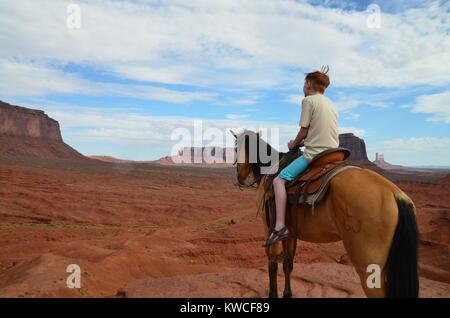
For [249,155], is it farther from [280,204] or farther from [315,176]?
[315,176]

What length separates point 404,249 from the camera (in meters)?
3.58

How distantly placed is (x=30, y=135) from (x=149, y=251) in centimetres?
10874

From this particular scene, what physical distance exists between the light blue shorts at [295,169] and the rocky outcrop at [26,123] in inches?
4285

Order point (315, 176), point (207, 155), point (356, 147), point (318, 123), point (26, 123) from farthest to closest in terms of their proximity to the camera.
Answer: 1. point (356, 147)
2. point (26, 123)
3. point (207, 155)
4. point (318, 123)
5. point (315, 176)

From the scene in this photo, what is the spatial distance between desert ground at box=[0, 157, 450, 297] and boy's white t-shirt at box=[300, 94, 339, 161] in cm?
242

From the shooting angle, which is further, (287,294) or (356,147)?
(356,147)

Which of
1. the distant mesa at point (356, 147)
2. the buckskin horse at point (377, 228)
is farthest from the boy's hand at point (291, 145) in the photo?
the distant mesa at point (356, 147)

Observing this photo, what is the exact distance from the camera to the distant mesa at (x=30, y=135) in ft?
307

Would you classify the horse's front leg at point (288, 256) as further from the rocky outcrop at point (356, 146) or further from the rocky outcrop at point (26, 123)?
the rocky outcrop at point (356, 146)

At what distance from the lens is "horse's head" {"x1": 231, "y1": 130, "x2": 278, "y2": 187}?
5.93 meters

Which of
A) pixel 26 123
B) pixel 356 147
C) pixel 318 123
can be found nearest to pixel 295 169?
pixel 318 123

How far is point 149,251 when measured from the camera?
37.8ft

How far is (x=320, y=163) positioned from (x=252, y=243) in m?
8.67
